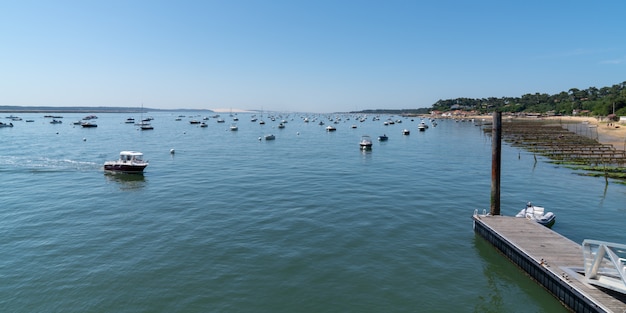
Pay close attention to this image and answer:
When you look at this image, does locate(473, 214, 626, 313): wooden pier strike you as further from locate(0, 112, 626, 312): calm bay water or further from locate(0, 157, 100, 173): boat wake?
locate(0, 157, 100, 173): boat wake

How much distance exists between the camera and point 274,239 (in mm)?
26219

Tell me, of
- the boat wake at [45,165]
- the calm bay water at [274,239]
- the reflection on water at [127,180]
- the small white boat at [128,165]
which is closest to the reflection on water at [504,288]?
the calm bay water at [274,239]

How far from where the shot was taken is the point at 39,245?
2562 cm

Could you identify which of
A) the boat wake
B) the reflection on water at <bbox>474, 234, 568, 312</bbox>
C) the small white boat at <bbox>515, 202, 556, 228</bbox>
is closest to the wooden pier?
the reflection on water at <bbox>474, 234, 568, 312</bbox>

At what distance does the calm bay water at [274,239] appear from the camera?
733 inches

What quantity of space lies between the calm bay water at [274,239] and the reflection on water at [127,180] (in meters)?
0.44

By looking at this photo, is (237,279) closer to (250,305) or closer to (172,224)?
(250,305)

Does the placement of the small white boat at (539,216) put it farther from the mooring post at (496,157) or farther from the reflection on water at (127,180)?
the reflection on water at (127,180)

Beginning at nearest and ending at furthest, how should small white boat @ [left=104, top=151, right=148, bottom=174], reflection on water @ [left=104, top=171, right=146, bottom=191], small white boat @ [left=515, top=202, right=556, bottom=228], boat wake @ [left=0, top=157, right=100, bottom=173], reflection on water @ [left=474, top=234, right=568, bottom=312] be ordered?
reflection on water @ [left=474, top=234, right=568, bottom=312], small white boat @ [left=515, top=202, right=556, bottom=228], reflection on water @ [left=104, top=171, right=146, bottom=191], small white boat @ [left=104, top=151, right=148, bottom=174], boat wake @ [left=0, top=157, right=100, bottom=173]

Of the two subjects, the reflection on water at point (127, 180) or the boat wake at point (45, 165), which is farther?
the boat wake at point (45, 165)

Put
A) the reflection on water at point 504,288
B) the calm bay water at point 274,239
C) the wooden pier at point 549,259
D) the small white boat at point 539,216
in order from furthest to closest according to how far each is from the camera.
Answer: the small white boat at point 539,216, the calm bay water at point 274,239, the reflection on water at point 504,288, the wooden pier at point 549,259

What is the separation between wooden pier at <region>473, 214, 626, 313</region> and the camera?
1575 cm

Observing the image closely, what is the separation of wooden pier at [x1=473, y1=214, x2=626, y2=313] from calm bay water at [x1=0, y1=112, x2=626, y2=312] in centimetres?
78

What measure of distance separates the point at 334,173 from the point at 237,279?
1398 inches
